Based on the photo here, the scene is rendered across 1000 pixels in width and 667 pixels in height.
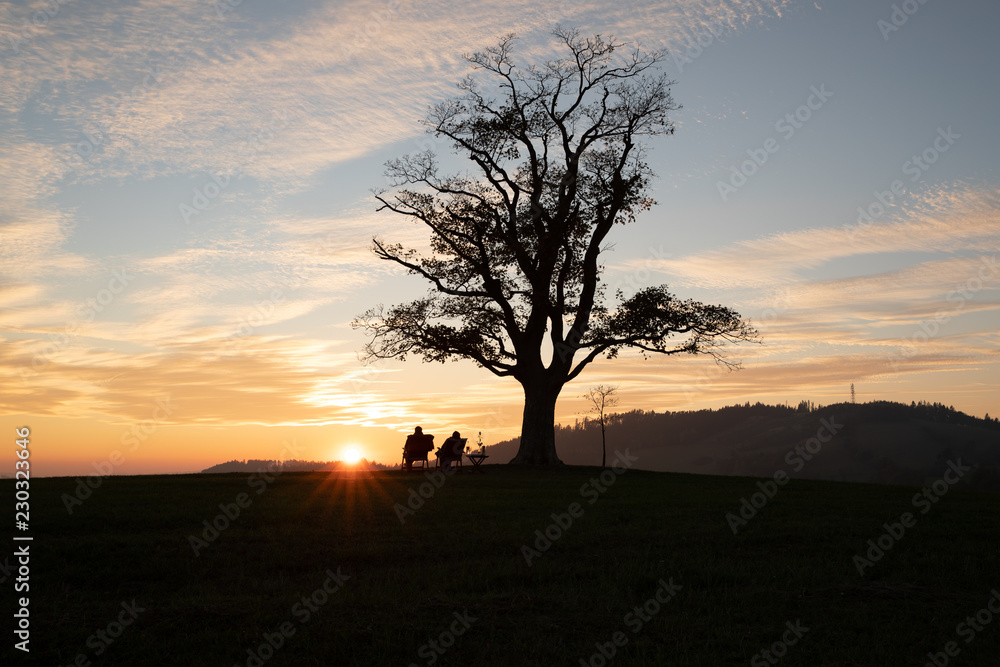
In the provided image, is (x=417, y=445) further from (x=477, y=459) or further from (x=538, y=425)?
(x=538, y=425)

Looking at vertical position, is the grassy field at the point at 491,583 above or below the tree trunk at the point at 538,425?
below

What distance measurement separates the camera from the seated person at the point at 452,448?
24.4 m

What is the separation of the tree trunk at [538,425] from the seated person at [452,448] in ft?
16.7

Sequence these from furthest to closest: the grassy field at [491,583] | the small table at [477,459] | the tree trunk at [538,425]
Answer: the tree trunk at [538,425] < the small table at [477,459] < the grassy field at [491,583]

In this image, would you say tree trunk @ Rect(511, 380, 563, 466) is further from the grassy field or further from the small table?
the grassy field

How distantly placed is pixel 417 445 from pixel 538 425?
20.5ft

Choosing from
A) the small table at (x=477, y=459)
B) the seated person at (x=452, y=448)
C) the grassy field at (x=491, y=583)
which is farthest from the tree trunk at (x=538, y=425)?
the grassy field at (x=491, y=583)

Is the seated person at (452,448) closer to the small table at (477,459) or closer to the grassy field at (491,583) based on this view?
the small table at (477,459)

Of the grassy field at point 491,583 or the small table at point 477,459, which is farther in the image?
the small table at point 477,459

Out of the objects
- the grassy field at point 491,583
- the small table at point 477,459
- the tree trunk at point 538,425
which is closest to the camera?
the grassy field at point 491,583

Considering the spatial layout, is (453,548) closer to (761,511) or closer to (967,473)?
(761,511)

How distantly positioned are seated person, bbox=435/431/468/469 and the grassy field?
742 cm

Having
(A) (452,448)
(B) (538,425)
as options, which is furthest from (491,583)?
(B) (538,425)

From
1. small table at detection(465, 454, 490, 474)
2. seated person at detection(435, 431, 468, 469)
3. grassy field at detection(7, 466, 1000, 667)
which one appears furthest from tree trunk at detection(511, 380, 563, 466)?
grassy field at detection(7, 466, 1000, 667)
